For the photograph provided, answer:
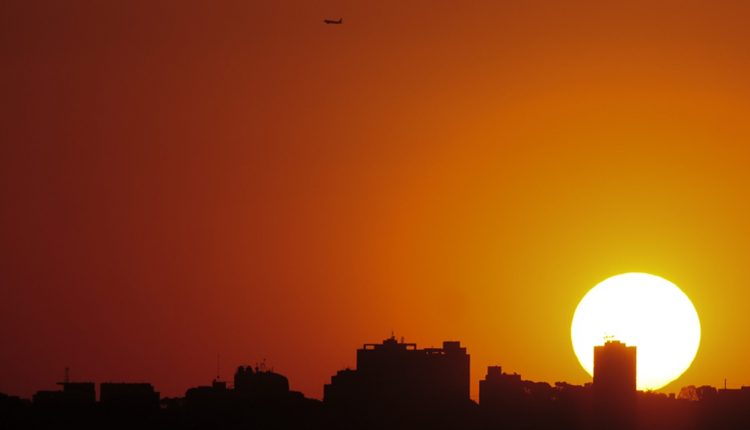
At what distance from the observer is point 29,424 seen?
570 feet

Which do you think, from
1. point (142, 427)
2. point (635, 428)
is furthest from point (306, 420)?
point (635, 428)

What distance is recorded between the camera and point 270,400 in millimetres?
195250

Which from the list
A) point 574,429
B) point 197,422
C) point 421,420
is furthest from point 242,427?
point 574,429

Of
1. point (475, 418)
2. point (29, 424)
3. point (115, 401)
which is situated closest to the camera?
point (29, 424)

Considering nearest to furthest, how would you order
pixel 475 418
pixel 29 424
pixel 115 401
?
pixel 29 424
pixel 115 401
pixel 475 418

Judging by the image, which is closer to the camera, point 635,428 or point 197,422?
point 197,422

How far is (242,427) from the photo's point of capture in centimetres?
18450

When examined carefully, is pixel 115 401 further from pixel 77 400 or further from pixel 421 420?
pixel 421 420

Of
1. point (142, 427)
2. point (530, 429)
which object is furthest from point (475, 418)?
point (142, 427)

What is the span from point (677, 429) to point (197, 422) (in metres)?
43.0

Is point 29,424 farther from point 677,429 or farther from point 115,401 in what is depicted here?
point 677,429

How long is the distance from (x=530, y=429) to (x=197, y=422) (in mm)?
30150

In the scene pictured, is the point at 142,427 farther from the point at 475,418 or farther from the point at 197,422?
the point at 475,418

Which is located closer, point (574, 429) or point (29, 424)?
point (29, 424)
